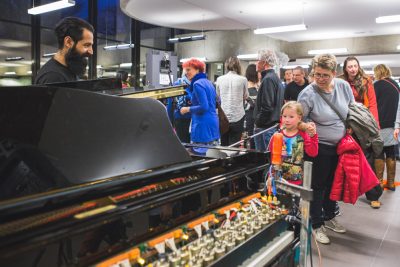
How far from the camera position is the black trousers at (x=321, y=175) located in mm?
3008

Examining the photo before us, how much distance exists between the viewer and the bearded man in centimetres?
207

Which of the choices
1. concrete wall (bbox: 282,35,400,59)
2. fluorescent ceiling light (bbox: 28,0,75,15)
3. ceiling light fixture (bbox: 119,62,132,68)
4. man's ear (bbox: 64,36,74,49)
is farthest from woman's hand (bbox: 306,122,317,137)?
concrete wall (bbox: 282,35,400,59)

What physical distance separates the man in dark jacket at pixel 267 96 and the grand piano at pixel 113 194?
224cm

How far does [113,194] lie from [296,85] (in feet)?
13.8

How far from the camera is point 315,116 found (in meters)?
2.96

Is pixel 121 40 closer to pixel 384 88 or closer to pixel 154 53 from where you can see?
pixel 154 53

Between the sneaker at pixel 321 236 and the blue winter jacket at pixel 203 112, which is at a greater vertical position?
the blue winter jacket at pixel 203 112

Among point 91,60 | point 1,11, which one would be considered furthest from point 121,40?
point 1,11

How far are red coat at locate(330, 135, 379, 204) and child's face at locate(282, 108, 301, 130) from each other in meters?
0.42

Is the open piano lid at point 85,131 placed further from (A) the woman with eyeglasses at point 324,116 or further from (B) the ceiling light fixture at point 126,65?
(B) the ceiling light fixture at point 126,65

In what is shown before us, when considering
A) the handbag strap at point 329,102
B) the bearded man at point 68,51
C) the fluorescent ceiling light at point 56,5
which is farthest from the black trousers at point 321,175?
the fluorescent ceiling light at point 56,5

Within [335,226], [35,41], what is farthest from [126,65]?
[335,226]

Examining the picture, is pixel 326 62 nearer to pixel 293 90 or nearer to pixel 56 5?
pixel 293 90

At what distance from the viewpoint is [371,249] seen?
3.02 m
